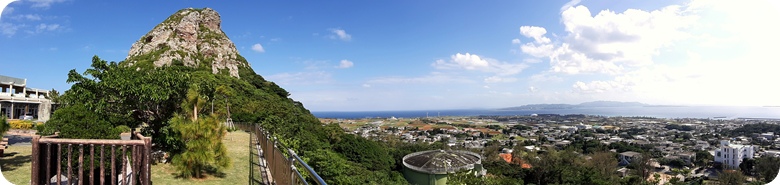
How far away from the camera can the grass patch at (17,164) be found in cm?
588

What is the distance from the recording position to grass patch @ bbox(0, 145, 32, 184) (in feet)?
19.3

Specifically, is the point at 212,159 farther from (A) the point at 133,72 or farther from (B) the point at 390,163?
(B) the point at 390,163

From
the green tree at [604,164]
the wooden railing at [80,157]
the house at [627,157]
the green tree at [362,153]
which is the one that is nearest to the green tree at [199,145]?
the wooden railing at [80,157]

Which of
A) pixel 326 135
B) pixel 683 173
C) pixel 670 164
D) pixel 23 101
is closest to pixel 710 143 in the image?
pixel 670 164

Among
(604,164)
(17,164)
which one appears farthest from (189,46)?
(604,164)

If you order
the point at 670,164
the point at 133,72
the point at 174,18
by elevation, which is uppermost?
the point at 174,18

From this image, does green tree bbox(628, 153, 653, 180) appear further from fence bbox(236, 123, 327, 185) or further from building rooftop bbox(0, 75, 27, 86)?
building rooftop bbox(0, 75, 27, 86)

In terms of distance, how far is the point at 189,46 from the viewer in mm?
42969

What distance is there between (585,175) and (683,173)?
1256 cm

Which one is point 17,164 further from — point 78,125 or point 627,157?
point 627,157

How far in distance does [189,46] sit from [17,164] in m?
40.4

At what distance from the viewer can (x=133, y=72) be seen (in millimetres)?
7574

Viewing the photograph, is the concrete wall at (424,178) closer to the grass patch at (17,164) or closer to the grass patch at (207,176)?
the grass patch at (207,176)

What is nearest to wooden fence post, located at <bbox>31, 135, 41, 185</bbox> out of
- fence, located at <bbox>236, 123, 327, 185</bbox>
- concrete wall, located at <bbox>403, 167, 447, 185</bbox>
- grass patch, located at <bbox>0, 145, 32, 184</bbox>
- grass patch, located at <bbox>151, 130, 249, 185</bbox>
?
fence, located at <bbox>236, 123, 327, 185</bbox>
